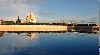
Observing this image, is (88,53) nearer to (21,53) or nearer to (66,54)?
(66,54)

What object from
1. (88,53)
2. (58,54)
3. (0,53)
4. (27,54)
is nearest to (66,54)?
(58,54)

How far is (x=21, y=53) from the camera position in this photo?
16.6 ft

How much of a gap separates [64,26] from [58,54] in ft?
38.5

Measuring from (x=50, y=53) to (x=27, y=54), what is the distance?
25.4 inches

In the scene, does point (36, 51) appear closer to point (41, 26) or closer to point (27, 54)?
point (27, 54)

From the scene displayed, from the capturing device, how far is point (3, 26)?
1662 cm

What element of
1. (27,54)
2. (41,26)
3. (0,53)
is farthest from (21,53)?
(41,26)

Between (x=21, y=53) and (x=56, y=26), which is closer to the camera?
(x=21, y=53)

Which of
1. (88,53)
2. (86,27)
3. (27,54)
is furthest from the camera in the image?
(86,27)

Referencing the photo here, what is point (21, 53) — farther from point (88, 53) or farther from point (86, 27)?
point (86, 27)

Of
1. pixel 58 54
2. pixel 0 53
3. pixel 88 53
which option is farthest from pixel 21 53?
pixel 88 53

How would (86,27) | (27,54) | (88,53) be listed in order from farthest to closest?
(86,27)
(88,53)
(27,54)

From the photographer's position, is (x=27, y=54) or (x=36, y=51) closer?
(x=27, y=54)

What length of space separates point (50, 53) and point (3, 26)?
39.9 ft
